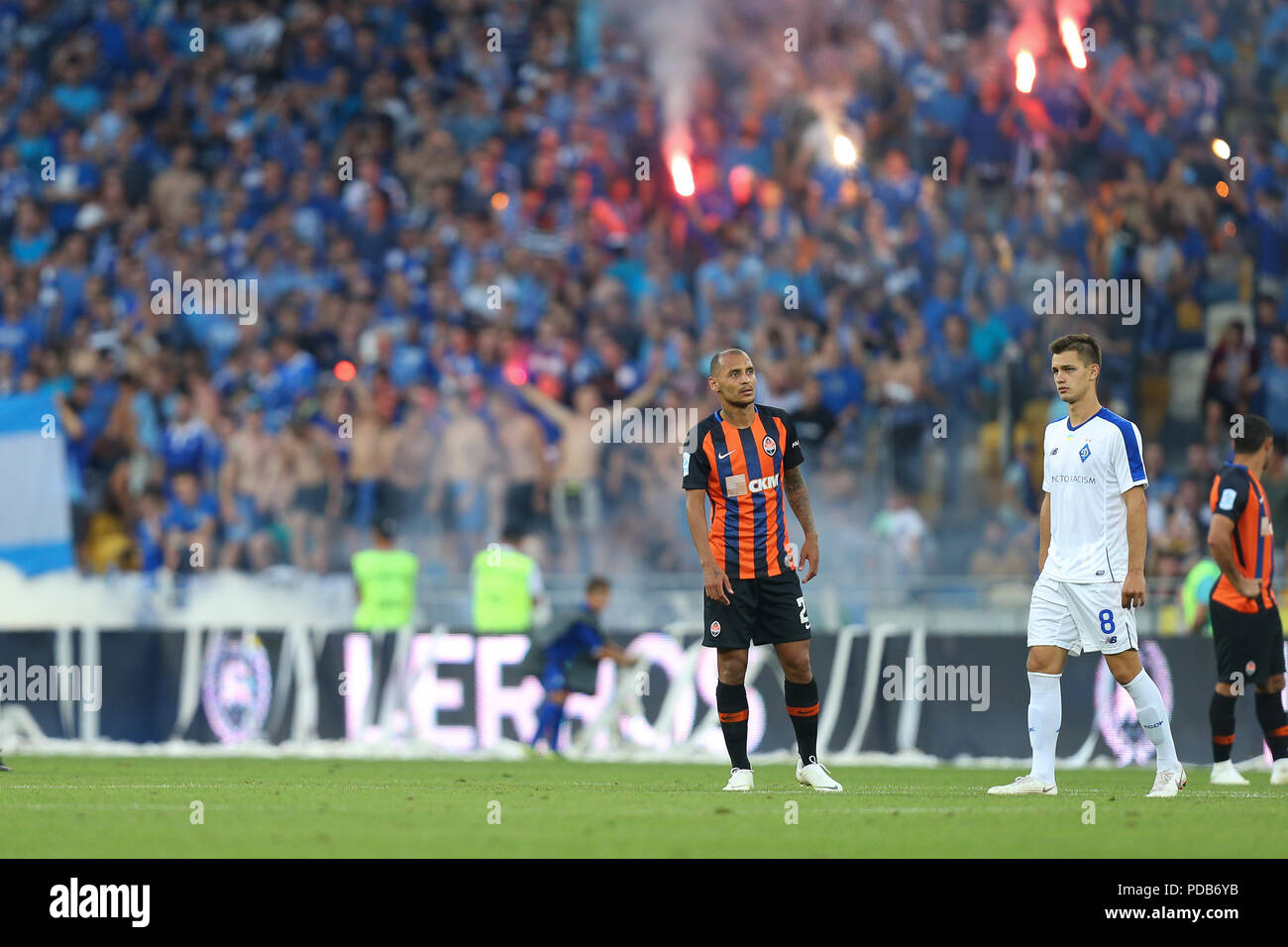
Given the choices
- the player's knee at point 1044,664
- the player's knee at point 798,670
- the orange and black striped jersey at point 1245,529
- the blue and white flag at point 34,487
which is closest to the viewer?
the player's knee at point 1044,664

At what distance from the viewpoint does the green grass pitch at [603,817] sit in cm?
704

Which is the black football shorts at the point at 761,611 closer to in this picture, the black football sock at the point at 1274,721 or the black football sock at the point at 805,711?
the black football sock at the point at 805,711

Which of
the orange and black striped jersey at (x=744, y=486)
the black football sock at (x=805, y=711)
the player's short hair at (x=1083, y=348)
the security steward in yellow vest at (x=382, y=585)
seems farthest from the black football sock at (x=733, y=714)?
the security steward in yellow vest at (x=382, y=585)

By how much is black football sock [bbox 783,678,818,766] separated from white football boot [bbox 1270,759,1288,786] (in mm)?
3037

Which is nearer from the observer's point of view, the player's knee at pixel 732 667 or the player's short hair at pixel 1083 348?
the player's short hair at pixel 1083 348

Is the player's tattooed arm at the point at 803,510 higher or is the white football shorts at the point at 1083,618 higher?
the player's tattooed arm at the point at 803,510

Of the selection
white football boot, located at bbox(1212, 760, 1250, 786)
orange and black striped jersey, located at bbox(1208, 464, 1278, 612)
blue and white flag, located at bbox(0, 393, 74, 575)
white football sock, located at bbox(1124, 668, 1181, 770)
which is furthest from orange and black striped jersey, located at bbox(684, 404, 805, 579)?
blue and white flag, located at bbox(0, 393, 74, 575)

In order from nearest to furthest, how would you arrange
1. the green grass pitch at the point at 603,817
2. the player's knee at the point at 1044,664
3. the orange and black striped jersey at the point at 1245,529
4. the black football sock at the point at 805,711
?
the green grass pitch at the point at 603,817 < the player's knee at the point at 1044,664 < the black football sock at the point at 805,711 < the orange and black striped jersey at the point at 1245,529

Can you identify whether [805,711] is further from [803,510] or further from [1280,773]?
[1280,773]

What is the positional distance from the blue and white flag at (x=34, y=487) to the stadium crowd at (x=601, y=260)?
55 cm

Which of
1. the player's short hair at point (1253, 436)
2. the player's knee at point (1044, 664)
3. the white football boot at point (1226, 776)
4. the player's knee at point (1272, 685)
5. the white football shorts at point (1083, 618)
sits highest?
the player's short hair at point (1253, 436)

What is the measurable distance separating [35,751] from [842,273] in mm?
9148

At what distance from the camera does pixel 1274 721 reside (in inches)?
423

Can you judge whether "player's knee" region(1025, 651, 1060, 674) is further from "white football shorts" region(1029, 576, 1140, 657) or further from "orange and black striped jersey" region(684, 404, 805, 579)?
"orange and black striped jersey" region(684, 404, 805, 579)
